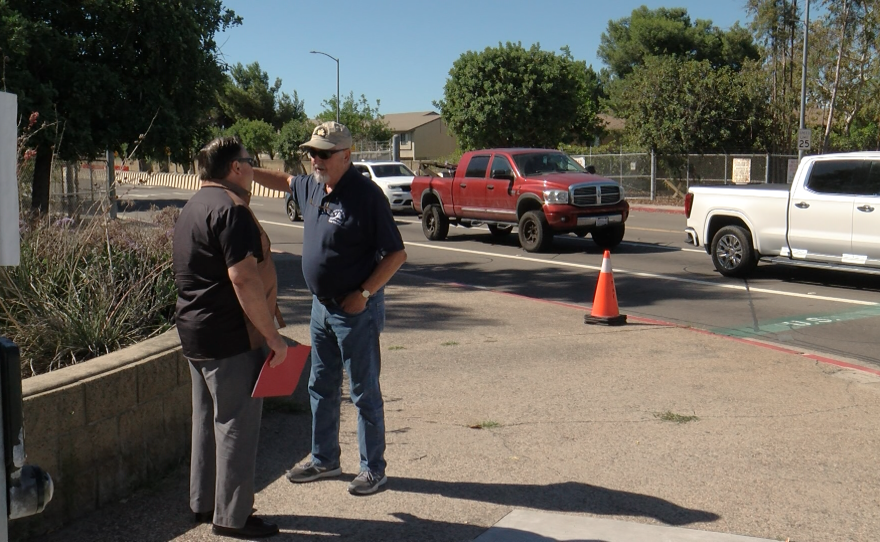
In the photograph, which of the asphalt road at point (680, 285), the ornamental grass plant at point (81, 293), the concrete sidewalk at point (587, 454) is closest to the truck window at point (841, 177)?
the asphalt road at point (680, 285)

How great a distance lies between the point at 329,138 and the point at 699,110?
30996mm

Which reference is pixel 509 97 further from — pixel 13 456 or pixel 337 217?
pixel 13 456

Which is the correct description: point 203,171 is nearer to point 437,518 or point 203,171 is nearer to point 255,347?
point 255,347

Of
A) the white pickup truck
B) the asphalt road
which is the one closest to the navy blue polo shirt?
the asphalt road

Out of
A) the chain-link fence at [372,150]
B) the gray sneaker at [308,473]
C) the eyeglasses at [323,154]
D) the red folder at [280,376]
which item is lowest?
the gray sneaker at [308,473]

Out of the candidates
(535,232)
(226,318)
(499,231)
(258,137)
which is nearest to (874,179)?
(535,232)

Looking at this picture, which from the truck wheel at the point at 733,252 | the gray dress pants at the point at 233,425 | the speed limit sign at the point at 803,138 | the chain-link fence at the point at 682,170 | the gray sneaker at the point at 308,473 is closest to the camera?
the gray dress pants at the point at 233,425

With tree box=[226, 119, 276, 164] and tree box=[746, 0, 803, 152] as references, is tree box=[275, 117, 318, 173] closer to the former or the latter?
tree box=[226, 119, 276, 164]

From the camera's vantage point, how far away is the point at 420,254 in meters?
17.6

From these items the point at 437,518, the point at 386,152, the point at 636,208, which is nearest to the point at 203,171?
the point at 437,518

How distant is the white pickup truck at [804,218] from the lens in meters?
12.1

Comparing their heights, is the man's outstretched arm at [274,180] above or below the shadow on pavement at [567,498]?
above

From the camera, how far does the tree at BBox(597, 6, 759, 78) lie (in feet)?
221

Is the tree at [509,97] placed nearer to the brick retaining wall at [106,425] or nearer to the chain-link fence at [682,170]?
the chain-link fence at [682,170]
